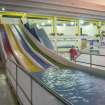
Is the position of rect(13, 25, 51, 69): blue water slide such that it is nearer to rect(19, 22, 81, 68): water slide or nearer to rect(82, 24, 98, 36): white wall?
rect(19, 22, 81, 68): water slide

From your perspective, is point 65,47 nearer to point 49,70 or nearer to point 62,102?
point 49,70

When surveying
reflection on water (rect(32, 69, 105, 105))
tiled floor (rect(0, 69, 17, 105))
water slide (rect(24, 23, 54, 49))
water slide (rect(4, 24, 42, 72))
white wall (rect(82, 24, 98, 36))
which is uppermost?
white wall (rect(82, 24, 98, 36))

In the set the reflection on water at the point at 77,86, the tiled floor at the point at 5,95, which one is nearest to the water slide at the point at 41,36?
the reflection on water at the point at 77,86

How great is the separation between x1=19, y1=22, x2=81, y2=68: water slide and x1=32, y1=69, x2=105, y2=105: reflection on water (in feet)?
3.21

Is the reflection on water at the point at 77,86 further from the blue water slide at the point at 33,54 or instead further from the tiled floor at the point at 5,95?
the tiled floor at the point at 5,95

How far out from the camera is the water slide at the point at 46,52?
9.73 m

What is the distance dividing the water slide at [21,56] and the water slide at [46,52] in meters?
0.89

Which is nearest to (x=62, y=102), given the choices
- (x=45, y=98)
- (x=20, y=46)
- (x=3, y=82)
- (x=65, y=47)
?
(x=45, y=98)

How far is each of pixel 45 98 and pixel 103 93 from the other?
3250 millimetres

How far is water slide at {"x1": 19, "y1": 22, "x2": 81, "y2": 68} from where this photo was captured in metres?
9.73

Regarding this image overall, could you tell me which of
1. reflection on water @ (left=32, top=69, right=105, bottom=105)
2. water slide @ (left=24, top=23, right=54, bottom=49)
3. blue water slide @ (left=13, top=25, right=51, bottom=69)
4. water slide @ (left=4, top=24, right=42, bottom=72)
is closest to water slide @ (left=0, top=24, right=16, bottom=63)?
water slide @ (left=4, top=24, right=42, bottom=72)

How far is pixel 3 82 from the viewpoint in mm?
6945

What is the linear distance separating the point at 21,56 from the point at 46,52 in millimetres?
1474

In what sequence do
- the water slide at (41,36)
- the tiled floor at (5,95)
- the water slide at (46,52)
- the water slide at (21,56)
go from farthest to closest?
the water slide at (41,36) < the water slide at (46,52) < the water slide at (21,56) < the tiled floor at (5,95)
